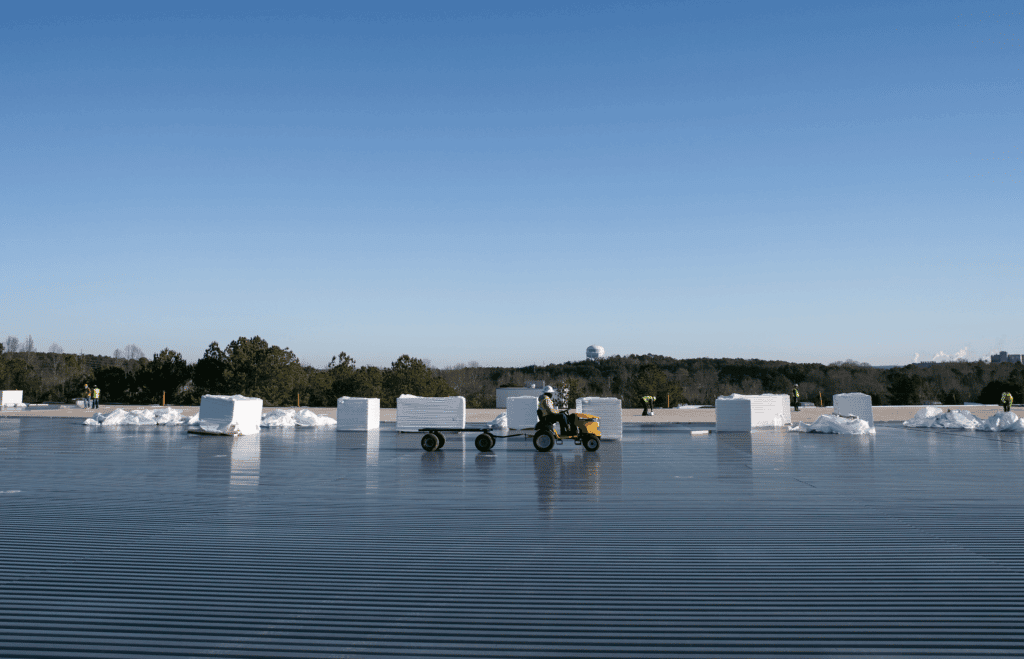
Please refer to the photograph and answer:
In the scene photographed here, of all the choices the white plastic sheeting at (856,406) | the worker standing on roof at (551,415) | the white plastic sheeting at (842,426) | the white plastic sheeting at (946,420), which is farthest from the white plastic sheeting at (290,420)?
the white plastic sheeting at (946,420)

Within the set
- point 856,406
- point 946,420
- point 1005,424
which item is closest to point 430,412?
point 856,406

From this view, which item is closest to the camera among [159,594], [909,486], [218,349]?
[159,594]

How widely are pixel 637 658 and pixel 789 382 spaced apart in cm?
9542

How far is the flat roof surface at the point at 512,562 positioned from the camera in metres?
4.20

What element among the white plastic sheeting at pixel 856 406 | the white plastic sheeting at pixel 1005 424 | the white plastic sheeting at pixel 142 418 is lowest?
the white plastic sheeting at pixel 142 418

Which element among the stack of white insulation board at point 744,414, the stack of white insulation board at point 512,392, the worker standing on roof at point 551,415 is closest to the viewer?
the worker standing on roof at point 551,415

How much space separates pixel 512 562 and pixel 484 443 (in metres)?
10.4

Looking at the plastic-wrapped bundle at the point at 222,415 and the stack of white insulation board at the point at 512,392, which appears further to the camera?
the stack of white insulation board at the point at 512,392

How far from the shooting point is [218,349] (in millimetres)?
52875

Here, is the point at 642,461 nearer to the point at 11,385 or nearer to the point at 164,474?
the point at 164,474

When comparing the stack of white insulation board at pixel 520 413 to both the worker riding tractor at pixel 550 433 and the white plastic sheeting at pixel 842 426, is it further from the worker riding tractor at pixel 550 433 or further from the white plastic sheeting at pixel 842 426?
the white plastic sheeting at pixel 842 426

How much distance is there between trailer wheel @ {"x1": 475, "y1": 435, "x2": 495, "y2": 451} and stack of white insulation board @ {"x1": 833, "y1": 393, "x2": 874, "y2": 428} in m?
15.0

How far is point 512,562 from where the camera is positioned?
5.97 metres

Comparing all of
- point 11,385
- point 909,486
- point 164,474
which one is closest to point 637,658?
point 909,486
